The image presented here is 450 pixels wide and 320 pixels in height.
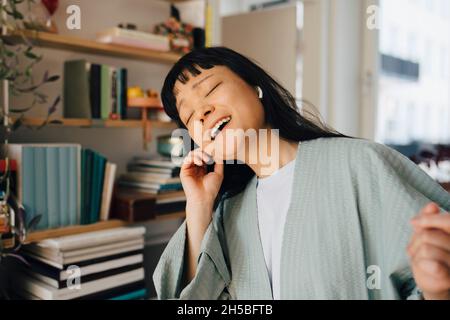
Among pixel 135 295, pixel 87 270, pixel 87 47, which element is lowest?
pixel 135 295

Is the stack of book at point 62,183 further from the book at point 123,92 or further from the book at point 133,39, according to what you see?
the book at point 133,39

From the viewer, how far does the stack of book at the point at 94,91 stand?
4.43 feet

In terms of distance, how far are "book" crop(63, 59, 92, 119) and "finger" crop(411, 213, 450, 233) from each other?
3.85 ft

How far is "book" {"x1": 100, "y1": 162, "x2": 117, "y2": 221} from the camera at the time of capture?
1361mm

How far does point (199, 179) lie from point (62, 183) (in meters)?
0.72

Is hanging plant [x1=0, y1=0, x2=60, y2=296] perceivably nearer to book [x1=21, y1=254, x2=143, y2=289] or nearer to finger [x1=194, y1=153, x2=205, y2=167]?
book [x1=21, y1=254, x2=143, y2=289]

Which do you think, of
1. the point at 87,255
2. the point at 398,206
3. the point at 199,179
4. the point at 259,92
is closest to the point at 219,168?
the point at 199,179

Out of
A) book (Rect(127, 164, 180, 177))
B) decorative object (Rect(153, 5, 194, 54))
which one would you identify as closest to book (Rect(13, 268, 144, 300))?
book (Rect(127, 164, 180, 177))

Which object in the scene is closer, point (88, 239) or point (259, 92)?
point (259, 92)

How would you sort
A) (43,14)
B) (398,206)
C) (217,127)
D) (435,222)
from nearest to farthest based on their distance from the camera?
1. (435,222)
2. (398,206)
3. (217,127)
4. (43,14)

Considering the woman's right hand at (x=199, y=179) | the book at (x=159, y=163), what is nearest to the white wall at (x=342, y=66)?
the woman's right hand at (x=199, y=179)

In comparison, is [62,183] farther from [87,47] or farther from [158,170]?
[87,47]

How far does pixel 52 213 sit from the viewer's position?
124cm

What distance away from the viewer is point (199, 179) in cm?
68
